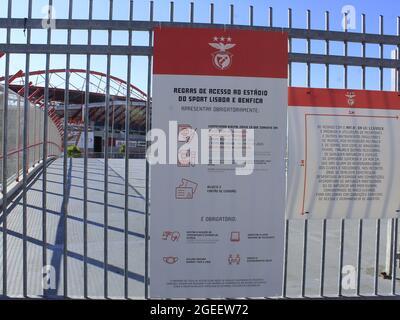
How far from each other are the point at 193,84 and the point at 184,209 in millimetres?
1170

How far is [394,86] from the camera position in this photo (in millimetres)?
4855

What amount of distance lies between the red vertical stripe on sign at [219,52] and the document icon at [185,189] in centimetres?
102

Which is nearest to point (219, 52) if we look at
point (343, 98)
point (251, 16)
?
point (251, 16)

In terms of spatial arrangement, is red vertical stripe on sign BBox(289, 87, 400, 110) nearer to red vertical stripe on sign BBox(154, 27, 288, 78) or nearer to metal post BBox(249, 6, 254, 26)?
red vertical stripe on sign BBox(154, 27, 288, 78)

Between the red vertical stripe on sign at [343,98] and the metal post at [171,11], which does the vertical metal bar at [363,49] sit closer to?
the red vertical stripe on sign at [343,98]

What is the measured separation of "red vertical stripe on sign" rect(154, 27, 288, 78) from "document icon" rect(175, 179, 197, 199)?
1019mm

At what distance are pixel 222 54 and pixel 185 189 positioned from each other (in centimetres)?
130

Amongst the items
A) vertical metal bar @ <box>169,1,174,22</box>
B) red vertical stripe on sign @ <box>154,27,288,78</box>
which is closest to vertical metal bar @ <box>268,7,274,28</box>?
red vertical stripe on sign @ <box>154,27,288,78</box>

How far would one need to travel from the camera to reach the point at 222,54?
431 cm

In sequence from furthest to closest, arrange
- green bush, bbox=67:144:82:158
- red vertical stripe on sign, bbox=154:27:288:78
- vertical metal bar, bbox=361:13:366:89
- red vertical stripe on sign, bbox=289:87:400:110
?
green bush, bbox=67:144:82:158 → vertical metal bar, bbox=361:13:366:89 → red vertical stripe on sign, bbox=289:87:400:110 → red vertical stripe on sign, bbox=154:27:288:78

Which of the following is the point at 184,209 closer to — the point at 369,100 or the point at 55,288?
the point at 55,288

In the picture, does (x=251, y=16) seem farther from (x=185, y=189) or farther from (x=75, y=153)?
(x=75, y=153)

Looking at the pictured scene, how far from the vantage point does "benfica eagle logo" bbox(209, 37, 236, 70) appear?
4.31 metres
